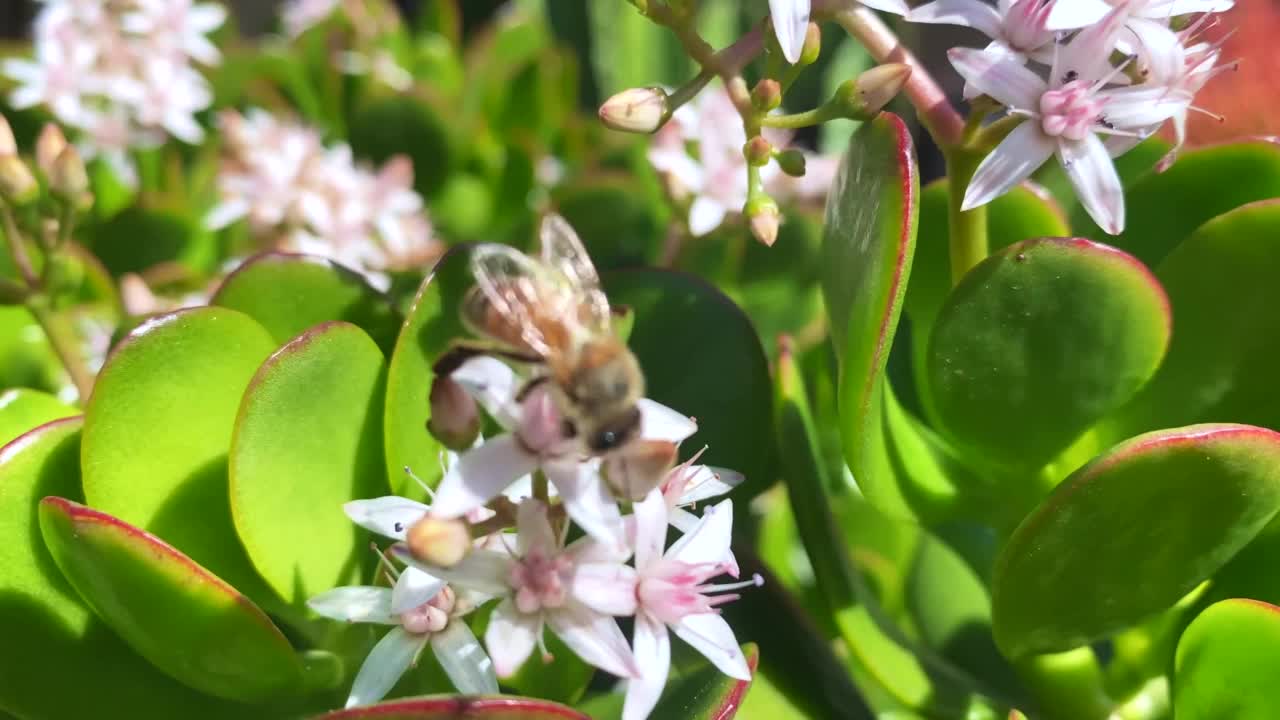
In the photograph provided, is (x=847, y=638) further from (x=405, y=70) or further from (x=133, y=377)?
(x=405, y=70)

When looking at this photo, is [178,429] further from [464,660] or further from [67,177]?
[67,177]

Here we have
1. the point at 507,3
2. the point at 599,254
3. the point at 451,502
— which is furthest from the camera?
the point at 507,3

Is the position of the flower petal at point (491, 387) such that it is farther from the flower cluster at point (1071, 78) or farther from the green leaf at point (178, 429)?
the flower cluster at point (1071, 78)

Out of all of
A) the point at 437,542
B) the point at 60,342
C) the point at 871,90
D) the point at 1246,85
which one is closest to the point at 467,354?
the point at 437,542

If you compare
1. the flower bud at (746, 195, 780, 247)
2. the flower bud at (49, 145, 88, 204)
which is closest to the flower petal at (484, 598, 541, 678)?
the flower bud at (746, 195, 780, 247)

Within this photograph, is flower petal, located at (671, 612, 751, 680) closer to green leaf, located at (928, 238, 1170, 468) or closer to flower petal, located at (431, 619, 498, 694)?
flower petal, located at (431, 619, 498, 694)

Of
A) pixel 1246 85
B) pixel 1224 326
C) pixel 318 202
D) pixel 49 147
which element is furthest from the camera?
pixel 1246 85

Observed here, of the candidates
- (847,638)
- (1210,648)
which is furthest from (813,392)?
(1210,648)
